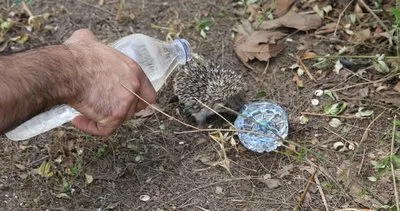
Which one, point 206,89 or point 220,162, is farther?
point 206,89

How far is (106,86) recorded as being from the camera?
3051 mm

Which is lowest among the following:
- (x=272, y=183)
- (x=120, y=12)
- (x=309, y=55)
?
(x=272, y=183)

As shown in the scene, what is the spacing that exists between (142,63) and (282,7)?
4.90 feet

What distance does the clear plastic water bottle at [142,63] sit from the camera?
353 cm

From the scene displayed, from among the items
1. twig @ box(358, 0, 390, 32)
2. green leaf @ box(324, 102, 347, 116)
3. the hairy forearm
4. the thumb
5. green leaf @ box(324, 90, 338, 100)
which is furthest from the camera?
twig @ box(358, 0, 390, 32)

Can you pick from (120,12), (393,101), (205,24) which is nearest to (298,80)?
(393,101)

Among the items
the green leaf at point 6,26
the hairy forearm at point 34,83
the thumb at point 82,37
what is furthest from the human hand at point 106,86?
the green leaf at point 6,26

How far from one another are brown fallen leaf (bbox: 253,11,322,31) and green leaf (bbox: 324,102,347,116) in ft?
2.38

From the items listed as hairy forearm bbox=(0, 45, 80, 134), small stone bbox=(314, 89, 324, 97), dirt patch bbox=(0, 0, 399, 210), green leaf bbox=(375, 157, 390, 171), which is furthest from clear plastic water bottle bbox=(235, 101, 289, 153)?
hairy forearm bbox=(0, 45, 80, 134)

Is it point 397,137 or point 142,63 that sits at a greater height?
point 142,63

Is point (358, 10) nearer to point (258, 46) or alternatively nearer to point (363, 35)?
point (363, 35)

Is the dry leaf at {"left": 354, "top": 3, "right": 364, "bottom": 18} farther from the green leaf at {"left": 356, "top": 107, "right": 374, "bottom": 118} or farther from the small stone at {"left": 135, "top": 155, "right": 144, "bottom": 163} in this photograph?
the small stone at {"left": 135, "top": 155, "right": 144, "bottom": 163}

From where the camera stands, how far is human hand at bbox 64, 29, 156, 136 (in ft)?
9.96

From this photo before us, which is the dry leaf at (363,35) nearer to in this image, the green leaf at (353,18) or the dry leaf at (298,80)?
the green leaf at (353,18)
